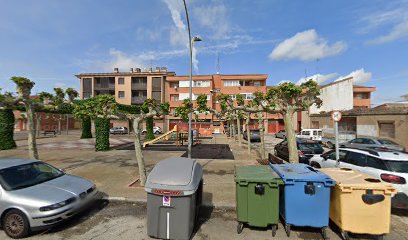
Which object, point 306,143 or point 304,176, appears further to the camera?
point 306,143

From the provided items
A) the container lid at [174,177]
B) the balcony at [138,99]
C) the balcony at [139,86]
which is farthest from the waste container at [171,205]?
the balcony at [139,86]

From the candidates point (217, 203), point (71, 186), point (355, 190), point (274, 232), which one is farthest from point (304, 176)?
point (71, 186)

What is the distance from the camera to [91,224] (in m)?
4.69

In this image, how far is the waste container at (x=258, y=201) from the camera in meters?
4.24

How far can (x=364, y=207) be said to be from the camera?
12.9 feet

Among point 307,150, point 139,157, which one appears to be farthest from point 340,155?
point 139,157

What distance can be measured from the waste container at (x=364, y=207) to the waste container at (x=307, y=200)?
9.8 inches

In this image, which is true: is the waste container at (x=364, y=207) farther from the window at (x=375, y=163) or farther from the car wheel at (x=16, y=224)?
the car wheel at (x=16, y=224)

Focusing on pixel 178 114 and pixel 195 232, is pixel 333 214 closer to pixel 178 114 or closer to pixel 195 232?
pixel 195 232

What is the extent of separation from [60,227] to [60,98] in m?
7.65

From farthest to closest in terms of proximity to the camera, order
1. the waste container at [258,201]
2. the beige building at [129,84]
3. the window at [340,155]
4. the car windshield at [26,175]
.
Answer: the beige building at [129,84], the window at [340,155], the car windshield at [26,175], the waste container at [258,201]

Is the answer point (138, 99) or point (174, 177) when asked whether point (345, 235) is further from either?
point (138, 99)

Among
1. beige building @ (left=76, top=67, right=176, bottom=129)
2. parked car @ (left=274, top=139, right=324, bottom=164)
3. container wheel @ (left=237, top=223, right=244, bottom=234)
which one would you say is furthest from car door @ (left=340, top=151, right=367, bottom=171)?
beige building @ (left=76, top=67, right=176, bottom=129)

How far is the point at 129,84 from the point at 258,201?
46.0 m
